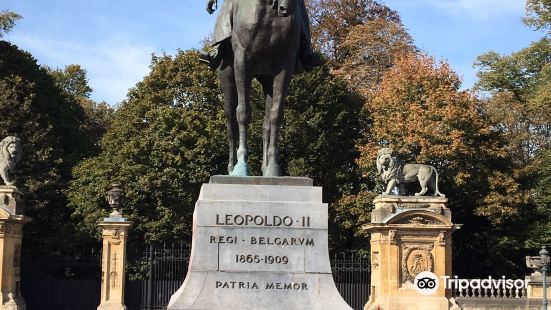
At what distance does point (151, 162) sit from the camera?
35.9 meters

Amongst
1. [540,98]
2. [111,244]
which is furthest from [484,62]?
[111,244]

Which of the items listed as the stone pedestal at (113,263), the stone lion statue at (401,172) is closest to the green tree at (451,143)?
the stone lion statue at (401,172)

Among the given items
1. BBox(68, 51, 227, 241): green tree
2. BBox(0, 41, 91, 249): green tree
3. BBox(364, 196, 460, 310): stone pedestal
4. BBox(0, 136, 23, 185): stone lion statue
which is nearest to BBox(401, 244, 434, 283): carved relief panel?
BBox(364, 196, 460, 310): stone pedestal

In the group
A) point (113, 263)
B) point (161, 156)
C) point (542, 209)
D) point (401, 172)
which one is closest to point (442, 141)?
point (401, 172)

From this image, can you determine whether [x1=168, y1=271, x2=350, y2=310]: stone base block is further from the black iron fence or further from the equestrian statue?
the black iron fence

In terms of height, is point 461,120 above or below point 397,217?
above

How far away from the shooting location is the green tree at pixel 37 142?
35812 millimetres

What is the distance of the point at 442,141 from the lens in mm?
34688

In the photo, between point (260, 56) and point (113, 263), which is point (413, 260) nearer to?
point (113, 263)

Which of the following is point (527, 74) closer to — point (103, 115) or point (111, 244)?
point (111, 244)

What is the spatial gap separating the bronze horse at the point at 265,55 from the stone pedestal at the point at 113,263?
17.7 m

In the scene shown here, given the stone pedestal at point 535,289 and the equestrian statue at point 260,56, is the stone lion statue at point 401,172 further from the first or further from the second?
the equestrian statue at point 260,56

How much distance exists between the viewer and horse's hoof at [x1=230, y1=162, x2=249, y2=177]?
10.9 meters

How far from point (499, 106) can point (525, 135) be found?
1.81m
